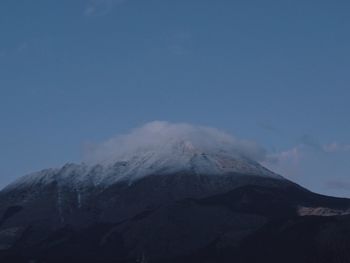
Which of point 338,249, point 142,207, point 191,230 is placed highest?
point 142,207

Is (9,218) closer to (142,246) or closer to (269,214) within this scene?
(142,246)

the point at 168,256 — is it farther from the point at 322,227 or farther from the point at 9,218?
the point at 9,218

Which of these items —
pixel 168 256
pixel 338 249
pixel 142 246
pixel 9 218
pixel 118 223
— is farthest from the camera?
pixel 9 218

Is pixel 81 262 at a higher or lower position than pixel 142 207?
lower

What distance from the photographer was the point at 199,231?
16125 centimetres

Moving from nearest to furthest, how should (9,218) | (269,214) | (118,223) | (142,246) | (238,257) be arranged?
(238,257)
(142,246)
(269,214)
(118,223)
(9,218)

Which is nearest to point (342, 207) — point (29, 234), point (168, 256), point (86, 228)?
point (168, 256)

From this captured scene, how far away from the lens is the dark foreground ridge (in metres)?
132

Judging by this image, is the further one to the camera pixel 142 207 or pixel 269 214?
pixel 142 207

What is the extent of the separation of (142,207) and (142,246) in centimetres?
3543

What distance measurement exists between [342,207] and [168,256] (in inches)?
1805

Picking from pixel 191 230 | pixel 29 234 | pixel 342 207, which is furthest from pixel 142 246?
pixel 342 207

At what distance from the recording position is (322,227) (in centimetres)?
13575

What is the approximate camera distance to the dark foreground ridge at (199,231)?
132 m
